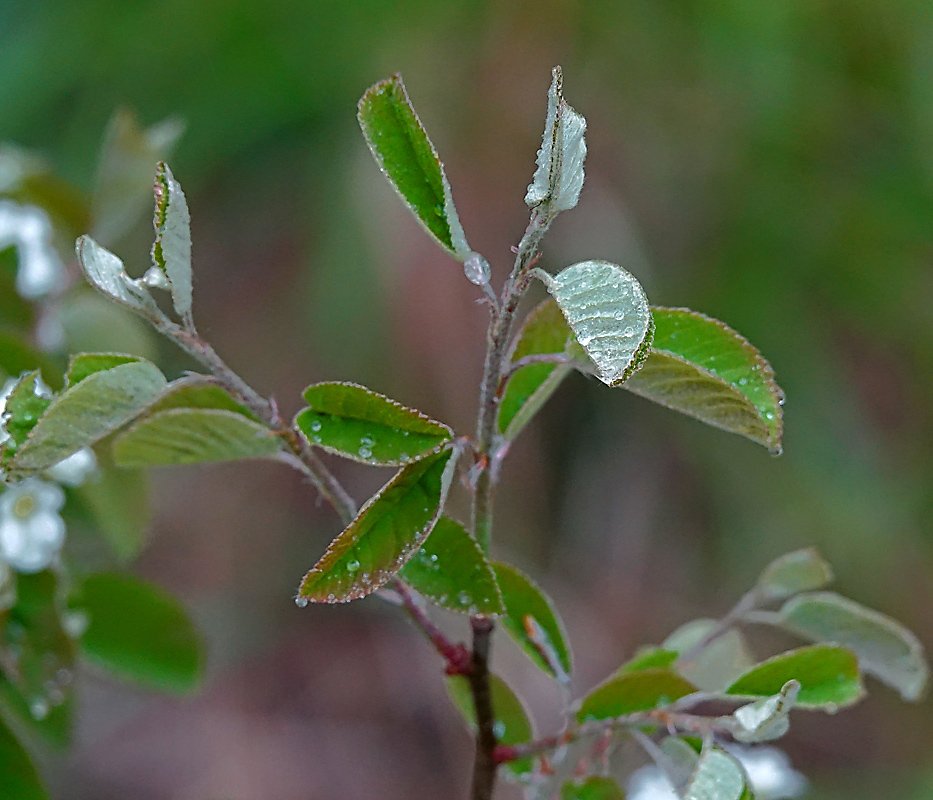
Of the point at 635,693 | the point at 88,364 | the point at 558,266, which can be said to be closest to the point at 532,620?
the point at 635,693

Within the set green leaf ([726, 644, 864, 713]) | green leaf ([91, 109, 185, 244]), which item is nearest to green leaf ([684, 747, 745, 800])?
green leaf ([726, 644, 864, 713])

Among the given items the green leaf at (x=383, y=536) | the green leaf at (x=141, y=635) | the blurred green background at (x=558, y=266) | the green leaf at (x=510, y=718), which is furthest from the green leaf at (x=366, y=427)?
the blurred green background at (x=558, y=266)

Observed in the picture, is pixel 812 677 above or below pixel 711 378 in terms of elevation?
below

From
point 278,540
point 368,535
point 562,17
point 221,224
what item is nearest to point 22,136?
point 221,224

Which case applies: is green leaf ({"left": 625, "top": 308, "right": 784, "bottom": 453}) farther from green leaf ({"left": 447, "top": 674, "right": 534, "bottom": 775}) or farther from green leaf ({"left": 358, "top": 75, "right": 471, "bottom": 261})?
green leaf ({"left": 447, "top": 674, "right": 534, "bottom": 775})

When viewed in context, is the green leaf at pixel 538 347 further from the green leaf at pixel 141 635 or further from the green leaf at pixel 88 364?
the green leaf at pixel 141 635

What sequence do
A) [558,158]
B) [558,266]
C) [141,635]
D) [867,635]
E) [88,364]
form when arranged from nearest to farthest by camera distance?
[558,158], [88,364], [867,635], [141,635], [558,266]

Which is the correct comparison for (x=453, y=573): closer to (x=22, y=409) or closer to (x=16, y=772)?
(x=22, y=409)
